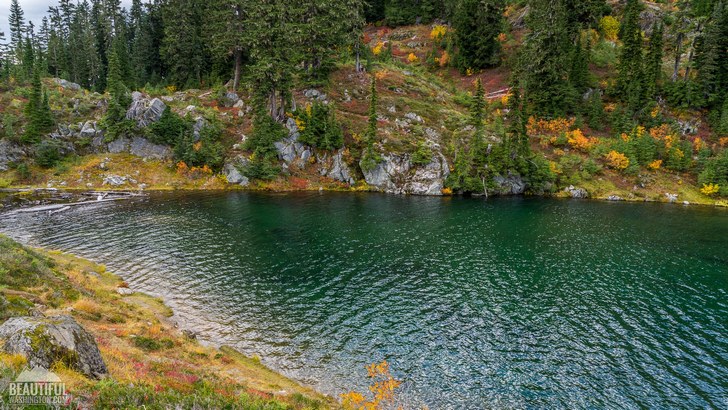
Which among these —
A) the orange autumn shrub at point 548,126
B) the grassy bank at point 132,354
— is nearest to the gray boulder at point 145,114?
the grassy bank at point 132,354

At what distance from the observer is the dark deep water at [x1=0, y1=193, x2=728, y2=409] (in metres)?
22.7

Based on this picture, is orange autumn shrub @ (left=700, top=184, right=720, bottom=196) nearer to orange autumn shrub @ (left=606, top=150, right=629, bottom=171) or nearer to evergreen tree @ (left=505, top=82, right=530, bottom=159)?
orange autumn shrub @ (left=606, top=150, right=629, bottom=171)

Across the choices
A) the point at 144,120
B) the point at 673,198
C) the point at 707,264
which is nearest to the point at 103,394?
the point at 707,264

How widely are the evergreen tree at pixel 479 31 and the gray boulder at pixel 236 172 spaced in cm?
8158

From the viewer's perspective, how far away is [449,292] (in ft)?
113

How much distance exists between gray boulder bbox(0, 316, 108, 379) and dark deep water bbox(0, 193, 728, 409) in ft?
36.4

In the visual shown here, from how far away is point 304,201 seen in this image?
7288cm

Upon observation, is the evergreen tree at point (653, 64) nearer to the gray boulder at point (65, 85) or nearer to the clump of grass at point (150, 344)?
the clump of grass at point (150, 344)

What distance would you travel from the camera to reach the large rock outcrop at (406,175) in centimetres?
8538

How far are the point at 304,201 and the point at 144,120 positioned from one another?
45.5m

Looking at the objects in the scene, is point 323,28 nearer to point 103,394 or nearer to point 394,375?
point 394,375

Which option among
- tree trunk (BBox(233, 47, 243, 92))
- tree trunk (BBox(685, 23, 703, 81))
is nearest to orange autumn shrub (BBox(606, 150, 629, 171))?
tree trunk (BBox(685, 23, 703, 81))

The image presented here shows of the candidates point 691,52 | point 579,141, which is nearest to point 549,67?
point 579,141

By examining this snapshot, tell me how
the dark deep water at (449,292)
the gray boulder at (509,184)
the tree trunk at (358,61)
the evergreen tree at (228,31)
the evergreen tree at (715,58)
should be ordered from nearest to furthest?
the dark deep water at (449,292) → the gray boulder at (509,184) → the evergreen tree at (715,58) → the evergreen tree at (228,31) → the tree trunk at (358,61)
